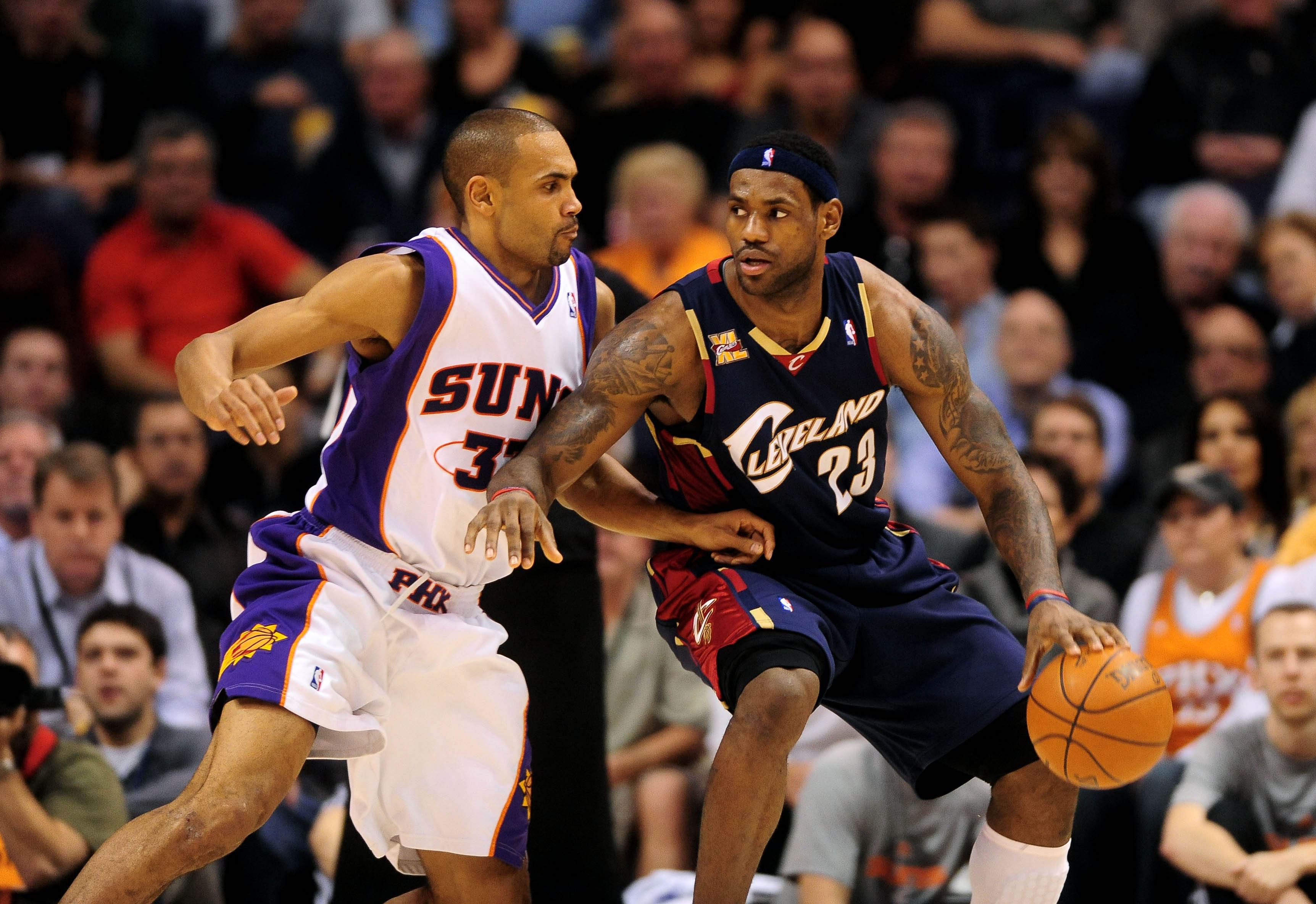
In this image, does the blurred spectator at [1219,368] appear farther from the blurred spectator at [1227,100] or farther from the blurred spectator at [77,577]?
the blurred spectator at [77,577]

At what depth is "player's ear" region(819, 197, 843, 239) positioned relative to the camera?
4672mm

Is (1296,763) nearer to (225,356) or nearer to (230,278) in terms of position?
(225,356)

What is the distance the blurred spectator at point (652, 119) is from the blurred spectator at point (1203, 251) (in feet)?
8.46

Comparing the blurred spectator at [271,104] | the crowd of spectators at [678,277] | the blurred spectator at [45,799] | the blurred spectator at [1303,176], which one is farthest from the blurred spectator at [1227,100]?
the blurred spectator at [45,799]

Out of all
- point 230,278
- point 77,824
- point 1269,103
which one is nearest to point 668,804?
point 77,824

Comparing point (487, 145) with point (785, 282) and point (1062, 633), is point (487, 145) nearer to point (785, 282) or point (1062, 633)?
point (785, 282)

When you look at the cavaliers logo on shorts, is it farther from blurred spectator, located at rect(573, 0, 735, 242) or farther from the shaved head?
blurred spectator, located at rect(573, 0, 735, 242)

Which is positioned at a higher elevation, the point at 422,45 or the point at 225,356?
the point at 422,45

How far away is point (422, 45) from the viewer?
436 inches

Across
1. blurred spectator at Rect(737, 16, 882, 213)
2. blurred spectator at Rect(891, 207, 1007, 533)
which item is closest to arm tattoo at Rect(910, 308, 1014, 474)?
blurred spectator at Rect(891, 207, 1007, 533)

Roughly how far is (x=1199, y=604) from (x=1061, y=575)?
0.89m

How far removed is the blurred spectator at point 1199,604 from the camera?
6.93 metres

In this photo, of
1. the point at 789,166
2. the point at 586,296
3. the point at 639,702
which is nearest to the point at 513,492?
the point at 586,296

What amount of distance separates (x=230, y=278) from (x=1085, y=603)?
4.89m
